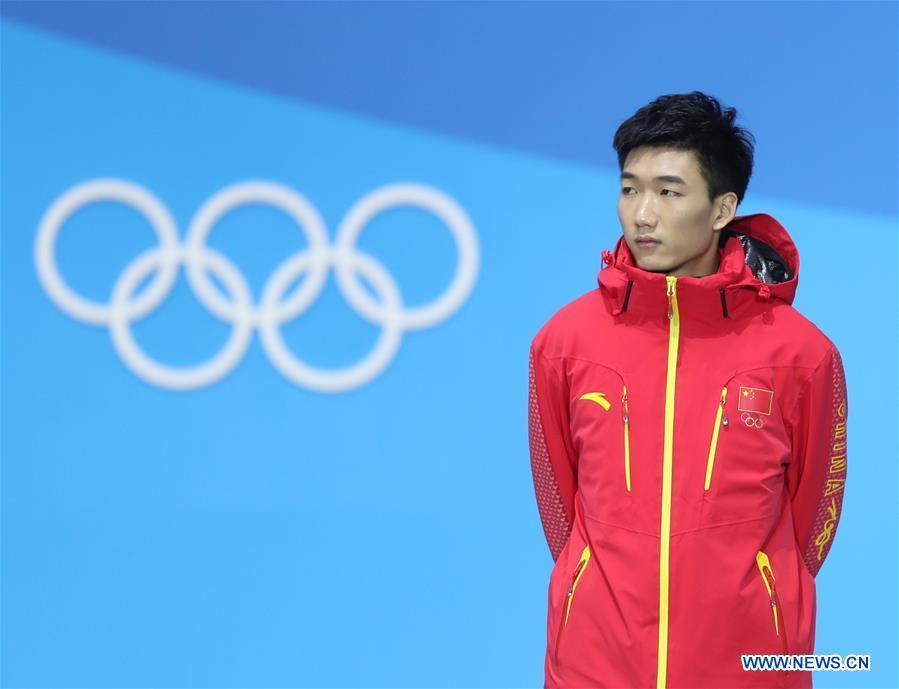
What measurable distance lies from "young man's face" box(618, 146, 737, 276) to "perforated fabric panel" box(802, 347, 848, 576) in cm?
37

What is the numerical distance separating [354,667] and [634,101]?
200 cm

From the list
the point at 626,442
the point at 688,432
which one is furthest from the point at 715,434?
the point at 626,442

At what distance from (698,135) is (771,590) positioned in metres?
0.88

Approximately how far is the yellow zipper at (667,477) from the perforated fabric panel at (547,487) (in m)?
0.32

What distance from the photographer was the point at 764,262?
8.05ft

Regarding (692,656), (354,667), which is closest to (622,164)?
(692,656)

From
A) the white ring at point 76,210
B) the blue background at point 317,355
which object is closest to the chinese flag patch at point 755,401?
the blue background at point 317,355

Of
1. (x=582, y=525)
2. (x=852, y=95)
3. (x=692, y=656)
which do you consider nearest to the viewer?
(x=692, y=656)

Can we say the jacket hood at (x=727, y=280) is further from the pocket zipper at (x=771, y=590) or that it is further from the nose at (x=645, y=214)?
the pocket zipper at (x=771, y=590)

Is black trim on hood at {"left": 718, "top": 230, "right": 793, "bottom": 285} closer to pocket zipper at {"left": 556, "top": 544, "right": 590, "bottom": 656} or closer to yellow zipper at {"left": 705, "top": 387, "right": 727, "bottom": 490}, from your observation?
yellow zipper at {"left": 705, "top": 387, "right": 727, "bottom": 490}

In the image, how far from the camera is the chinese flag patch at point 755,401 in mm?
2256

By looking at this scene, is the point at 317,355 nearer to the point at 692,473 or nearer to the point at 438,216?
the point at 438,216

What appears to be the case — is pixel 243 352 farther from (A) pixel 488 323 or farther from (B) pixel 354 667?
(B) pixel 354 667

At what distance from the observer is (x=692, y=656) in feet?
7.20
